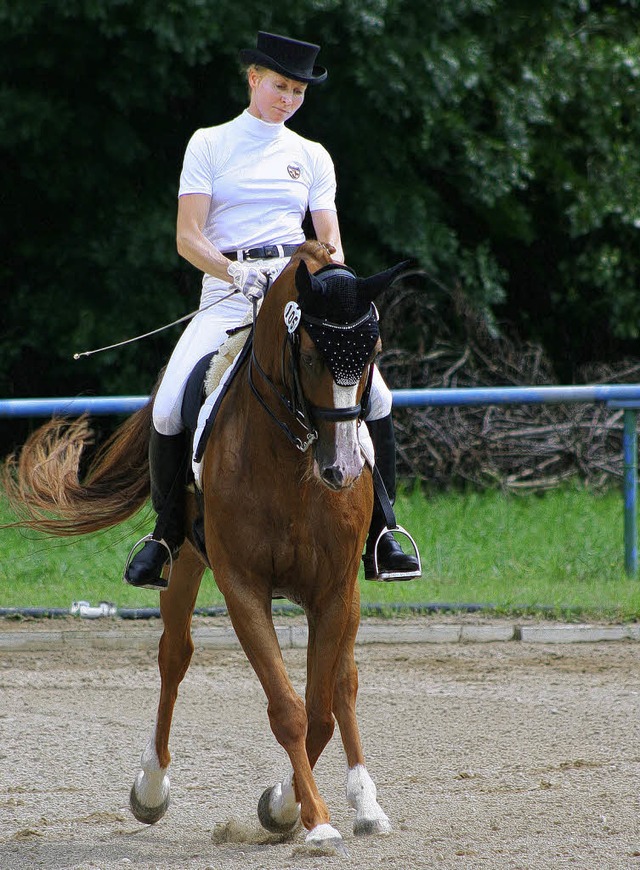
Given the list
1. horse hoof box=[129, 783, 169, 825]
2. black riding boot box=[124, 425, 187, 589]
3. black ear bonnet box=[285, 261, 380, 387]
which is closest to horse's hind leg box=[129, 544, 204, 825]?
black riding boot box=[124, 425, 187, 589]

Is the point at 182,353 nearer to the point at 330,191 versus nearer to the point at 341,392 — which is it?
the point at 330,191

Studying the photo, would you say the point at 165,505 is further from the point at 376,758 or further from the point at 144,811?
the point at 376,758

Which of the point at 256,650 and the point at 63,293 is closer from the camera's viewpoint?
the point at 256,650

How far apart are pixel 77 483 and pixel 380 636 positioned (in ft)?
8.51

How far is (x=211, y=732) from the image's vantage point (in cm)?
639

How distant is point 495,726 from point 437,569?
3078 mm

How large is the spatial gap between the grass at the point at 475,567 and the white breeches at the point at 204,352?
3198mm

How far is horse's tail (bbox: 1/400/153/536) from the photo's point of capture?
601cm

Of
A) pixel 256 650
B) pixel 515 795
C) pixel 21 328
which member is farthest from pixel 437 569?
pixel 21 328

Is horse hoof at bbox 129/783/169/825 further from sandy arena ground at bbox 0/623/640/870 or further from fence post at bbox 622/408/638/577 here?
fence post at bbox 622/408/638/577

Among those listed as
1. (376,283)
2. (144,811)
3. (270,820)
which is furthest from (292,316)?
(144,811)

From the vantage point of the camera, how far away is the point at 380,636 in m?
8.16

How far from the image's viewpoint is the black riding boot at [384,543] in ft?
17.3

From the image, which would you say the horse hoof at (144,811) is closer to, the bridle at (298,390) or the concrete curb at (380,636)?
the bridle at (298,390)
